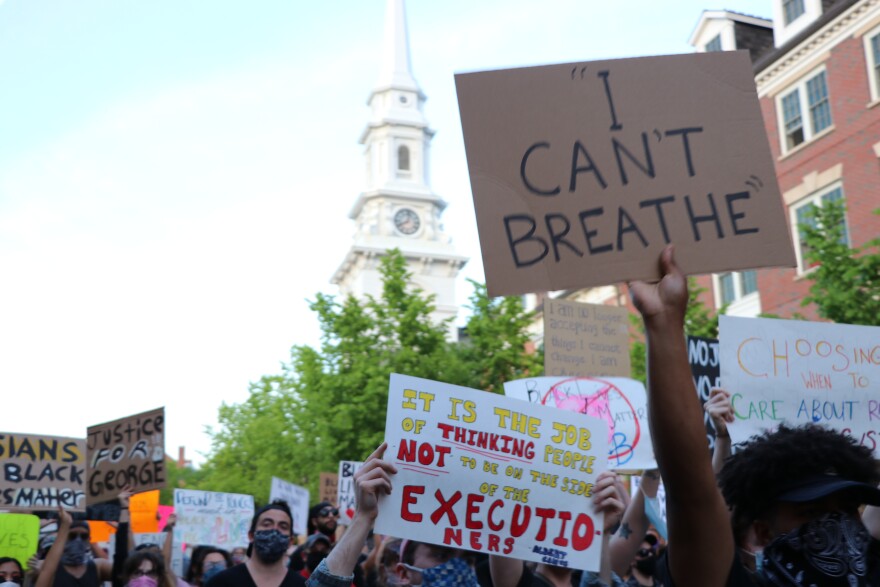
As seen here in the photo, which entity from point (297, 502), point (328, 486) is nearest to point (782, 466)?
point (297, 502)

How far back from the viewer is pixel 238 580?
5926 millimetres

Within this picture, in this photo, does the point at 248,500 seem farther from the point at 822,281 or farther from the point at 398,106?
the point at 398,106

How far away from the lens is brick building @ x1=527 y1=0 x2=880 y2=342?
2270cm

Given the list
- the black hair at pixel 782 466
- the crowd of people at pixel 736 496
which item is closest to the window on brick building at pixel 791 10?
the crowd of people at pixel 736 496

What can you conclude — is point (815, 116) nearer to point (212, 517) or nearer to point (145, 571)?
point (212, 517)

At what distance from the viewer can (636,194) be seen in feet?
9.23

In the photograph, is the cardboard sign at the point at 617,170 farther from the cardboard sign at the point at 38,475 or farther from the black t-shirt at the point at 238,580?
the cardboard sign at the point at 38,475

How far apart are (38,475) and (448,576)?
6.31 metres

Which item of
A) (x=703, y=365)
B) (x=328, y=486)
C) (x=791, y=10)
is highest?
(x=791, y=10)

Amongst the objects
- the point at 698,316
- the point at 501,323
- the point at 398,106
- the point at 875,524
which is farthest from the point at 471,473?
the point at 398,106

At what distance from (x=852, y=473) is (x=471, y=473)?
2031 mm

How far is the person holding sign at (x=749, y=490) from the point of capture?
6.79 feet

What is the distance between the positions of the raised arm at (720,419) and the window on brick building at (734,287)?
2153cm

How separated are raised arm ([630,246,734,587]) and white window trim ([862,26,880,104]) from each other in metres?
22.5
